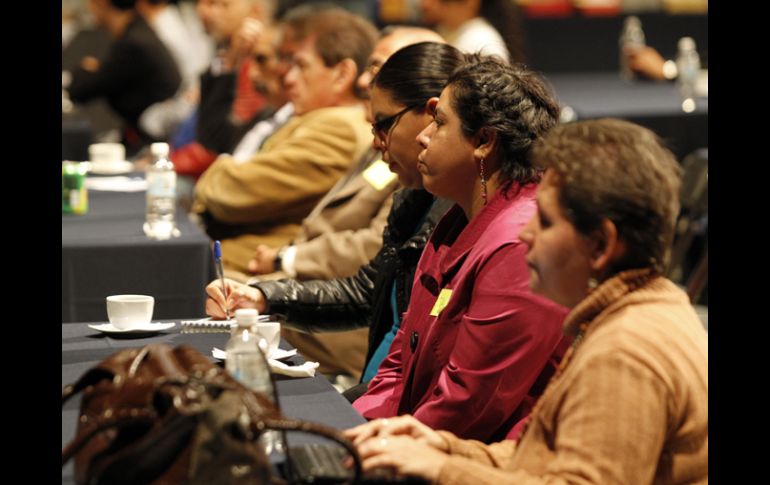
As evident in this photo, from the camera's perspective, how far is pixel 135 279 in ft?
12.7

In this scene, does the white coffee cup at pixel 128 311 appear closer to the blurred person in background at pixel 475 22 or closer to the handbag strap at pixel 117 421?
the handbag strap at pixel 117 421

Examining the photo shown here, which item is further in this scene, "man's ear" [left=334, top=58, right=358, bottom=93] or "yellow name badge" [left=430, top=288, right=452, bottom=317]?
"man's ear" [left=334, top=58, right=358, bottom=93]

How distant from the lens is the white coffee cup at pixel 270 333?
8.31ft

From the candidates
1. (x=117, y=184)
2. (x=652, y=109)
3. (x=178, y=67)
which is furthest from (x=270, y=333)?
(x=178, y=67)

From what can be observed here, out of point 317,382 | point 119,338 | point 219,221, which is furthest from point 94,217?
point 317,382

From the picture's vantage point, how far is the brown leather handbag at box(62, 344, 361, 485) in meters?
1.54

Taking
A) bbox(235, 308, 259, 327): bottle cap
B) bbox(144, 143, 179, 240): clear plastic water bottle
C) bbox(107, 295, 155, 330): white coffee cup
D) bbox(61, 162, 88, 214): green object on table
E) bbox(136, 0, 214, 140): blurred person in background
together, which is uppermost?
bbox(235, 308, 259, 327): bottle cap

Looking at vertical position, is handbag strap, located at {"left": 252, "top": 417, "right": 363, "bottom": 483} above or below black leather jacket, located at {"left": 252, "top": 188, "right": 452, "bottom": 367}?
above

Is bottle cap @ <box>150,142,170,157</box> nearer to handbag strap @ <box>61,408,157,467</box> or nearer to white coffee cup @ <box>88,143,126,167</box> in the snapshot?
white coffee cup @ <box>88,143,126,167</box>

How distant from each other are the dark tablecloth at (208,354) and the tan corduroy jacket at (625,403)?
0.45 metres

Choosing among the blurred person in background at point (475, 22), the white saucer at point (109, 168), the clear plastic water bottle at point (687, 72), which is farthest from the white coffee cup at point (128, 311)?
the clear plastic water bottle at point (687, 72)

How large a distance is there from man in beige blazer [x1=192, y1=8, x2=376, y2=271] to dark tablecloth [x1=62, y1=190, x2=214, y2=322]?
0.42 metres

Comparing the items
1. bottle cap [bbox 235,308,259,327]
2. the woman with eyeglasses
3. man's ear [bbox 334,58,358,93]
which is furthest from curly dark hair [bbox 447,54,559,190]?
man's ear [bbox 334,58,358,93]
